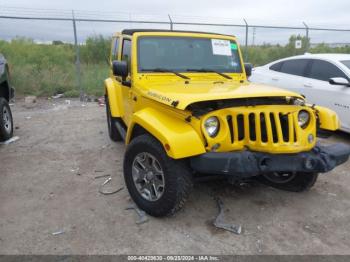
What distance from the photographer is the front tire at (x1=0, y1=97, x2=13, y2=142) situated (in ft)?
19.9

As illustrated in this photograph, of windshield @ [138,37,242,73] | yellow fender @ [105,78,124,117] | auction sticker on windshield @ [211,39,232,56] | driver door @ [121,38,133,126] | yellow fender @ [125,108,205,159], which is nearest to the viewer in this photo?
yellow fender @ [125,108,205,159]

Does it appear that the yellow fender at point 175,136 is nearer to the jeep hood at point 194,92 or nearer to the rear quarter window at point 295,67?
the jeep hood at point 194,92

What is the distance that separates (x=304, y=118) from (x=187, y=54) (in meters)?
1.78

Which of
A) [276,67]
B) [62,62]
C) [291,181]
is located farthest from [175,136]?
[62,62]

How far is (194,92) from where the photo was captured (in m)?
3.50

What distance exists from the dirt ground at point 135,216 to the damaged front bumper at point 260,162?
63 centimetres

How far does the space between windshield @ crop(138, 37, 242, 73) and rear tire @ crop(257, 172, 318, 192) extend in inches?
60.6

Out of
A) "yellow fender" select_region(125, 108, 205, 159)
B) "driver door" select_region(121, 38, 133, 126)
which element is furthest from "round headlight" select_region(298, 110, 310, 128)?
"driver door" select_region(121, 38, 133, 126)

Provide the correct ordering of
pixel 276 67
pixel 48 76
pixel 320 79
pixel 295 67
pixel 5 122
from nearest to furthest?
pixel 5 122 < pixel 320 79 < pixel 295 67 < pixel 276 67 < pixel 48 76

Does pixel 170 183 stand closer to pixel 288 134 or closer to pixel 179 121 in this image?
pixel 179 121

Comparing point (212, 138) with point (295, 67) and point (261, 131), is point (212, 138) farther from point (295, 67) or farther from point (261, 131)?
point (295, 67)

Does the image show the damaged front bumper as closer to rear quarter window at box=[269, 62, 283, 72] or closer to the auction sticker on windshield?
the auction sticker on windshield

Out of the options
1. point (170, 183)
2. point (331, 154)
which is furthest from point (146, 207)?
point (331, 154)

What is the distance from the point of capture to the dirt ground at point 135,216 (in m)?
3.13
